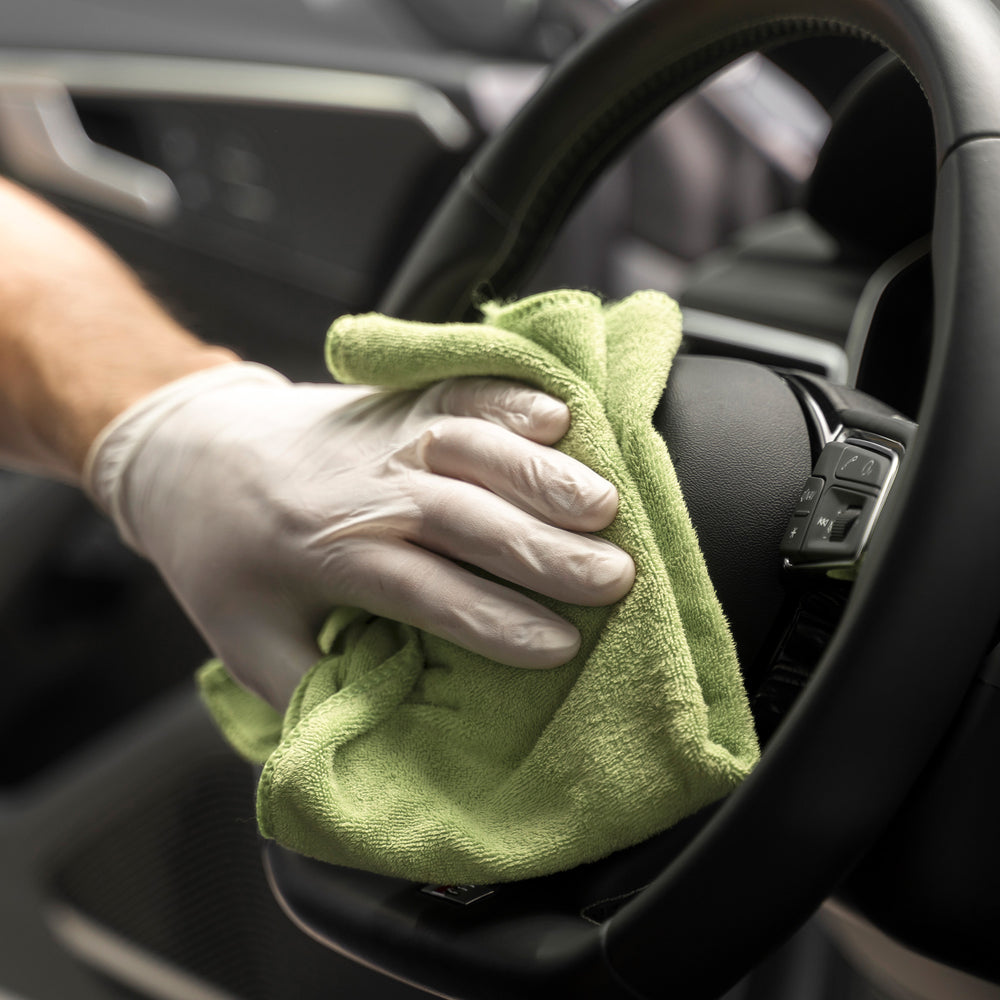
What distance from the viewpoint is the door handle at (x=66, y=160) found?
1269mm

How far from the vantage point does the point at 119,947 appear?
0.93 metres

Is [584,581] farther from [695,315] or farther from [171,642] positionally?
[171,642]

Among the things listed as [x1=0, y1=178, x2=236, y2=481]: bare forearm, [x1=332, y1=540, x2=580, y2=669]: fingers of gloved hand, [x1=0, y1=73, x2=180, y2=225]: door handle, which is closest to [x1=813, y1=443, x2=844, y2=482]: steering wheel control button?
[x1=332, y1=540, x2=580, y2=669]: fingers of gloved hand

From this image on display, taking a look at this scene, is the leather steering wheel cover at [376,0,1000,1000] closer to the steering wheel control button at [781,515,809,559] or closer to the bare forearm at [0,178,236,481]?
the steering wheel control button at [781,515,809,559]

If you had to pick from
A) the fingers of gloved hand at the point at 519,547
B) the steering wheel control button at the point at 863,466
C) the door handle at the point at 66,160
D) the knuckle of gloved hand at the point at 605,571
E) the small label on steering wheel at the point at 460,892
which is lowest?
the door handle at the point at 66,160

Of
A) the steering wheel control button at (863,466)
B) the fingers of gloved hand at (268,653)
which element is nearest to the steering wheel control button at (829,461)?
the steering wheel control button at (863,466)

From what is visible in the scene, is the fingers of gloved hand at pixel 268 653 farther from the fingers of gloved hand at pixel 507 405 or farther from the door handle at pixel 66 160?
the door handle at pixel 66 160

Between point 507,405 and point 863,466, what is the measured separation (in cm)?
15

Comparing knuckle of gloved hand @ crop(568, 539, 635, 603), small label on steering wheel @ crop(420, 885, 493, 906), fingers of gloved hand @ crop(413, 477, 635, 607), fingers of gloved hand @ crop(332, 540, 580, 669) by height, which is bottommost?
small label on steering wheel @ crop(420, 885, 493, 906)

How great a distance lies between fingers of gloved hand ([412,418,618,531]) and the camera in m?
0.39

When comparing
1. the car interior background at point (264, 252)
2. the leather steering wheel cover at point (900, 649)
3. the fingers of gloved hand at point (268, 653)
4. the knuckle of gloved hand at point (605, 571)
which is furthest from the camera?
the car interior background at point (264, 252)

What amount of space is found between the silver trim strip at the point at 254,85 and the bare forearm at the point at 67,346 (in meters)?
0.58

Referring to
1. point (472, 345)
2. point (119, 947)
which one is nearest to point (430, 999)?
point (119, 947)

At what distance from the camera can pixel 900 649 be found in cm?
27
